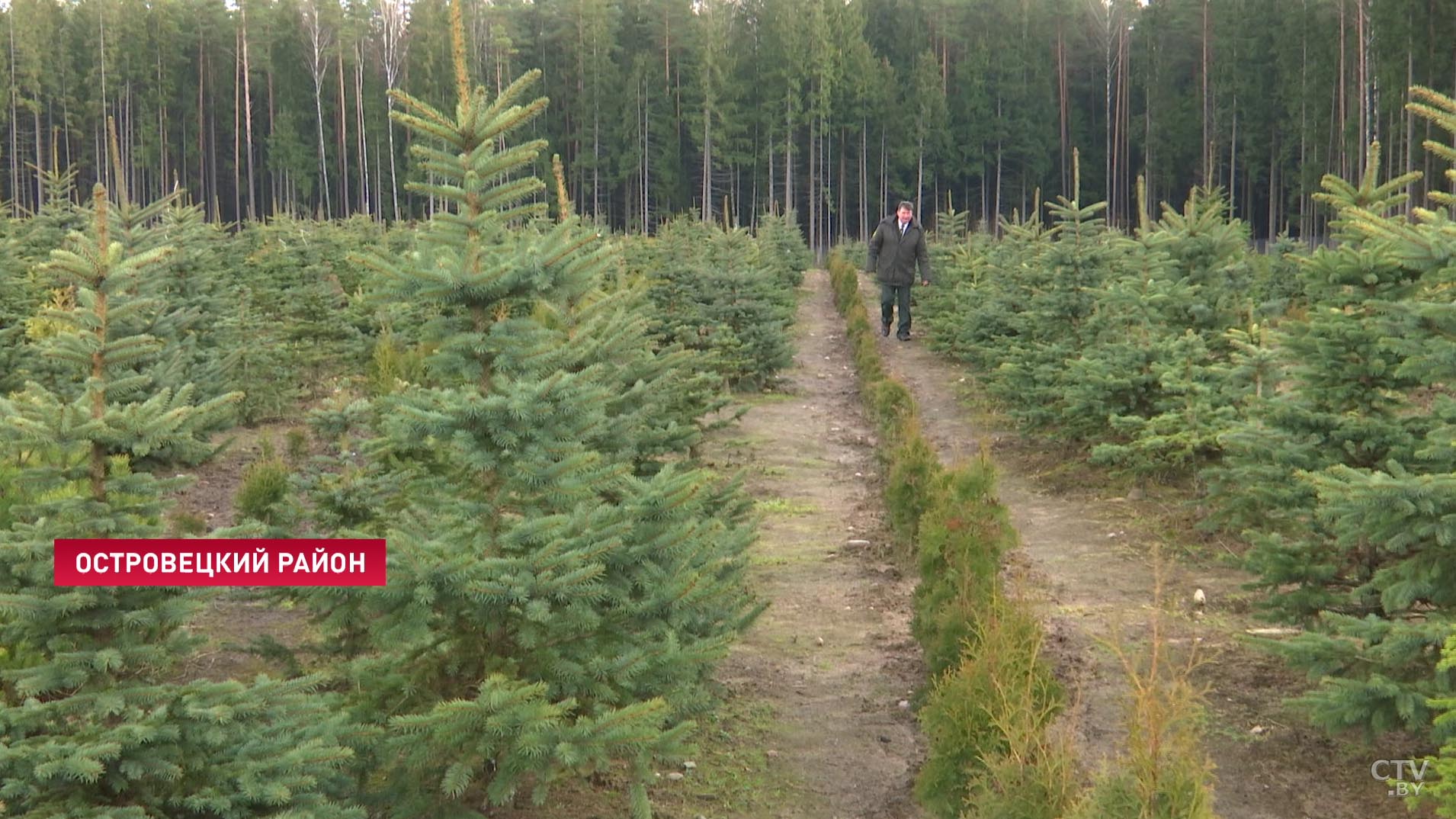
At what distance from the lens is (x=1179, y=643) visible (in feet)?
24.8

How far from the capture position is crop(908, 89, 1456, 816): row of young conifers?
18.5ft

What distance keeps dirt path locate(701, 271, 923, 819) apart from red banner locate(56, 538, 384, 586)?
7.03 ft

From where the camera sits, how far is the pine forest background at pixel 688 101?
192ft

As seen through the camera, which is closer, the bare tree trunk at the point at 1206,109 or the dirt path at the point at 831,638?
the dirt path at the point at 831,638

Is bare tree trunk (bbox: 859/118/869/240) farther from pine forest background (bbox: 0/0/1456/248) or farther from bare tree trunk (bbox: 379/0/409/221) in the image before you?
bare tree trunk (bbox: 379/0/409/221)

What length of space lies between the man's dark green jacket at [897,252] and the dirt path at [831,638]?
5.67m

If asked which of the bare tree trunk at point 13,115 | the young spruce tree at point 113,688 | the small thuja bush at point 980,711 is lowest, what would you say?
the small thuja bush at point 980,711

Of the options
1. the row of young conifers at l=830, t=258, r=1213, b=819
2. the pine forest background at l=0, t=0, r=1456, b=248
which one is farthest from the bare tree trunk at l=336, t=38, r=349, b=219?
the row of young conifers at l=830, t=258, r=1213, b=819

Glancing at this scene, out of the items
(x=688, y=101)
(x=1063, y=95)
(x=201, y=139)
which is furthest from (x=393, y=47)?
(x=1063, y=95)

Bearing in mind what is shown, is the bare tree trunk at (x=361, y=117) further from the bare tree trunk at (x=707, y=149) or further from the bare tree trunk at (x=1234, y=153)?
the bare tree trunk at (x=1234, y=153)

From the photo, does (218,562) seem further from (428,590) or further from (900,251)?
(900,251)

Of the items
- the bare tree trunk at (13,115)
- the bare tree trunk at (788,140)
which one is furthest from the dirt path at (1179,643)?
the bare tree trunk at (13,115)

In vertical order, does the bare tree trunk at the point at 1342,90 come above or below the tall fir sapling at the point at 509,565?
above

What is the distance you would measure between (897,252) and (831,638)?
12163 millimetres
